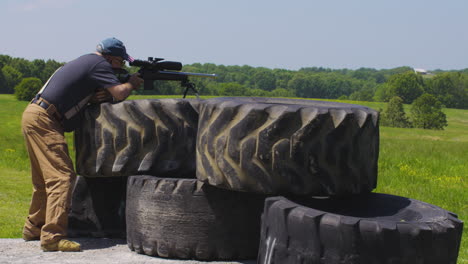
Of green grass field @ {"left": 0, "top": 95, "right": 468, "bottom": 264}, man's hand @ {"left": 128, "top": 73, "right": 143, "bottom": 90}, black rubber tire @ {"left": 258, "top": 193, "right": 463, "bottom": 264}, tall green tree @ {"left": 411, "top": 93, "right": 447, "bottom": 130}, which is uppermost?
man's hand @ {"left": 128, "top": 73, "right": 143, "bottom": 90}

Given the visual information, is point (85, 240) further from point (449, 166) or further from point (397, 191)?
point (449, 166)

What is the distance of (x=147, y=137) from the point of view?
16.4 feet

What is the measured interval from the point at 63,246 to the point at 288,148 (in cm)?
217

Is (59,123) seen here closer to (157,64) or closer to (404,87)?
(157,64)

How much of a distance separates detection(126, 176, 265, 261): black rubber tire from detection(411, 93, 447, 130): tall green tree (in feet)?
259

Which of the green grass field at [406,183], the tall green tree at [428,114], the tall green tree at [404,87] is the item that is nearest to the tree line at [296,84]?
the tall green tree at [404,87]

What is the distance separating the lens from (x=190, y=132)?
5059 millimetres

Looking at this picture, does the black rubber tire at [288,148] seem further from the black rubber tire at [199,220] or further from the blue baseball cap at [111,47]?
the blue baseball cap at [111,47]

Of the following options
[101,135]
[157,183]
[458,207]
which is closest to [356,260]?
Result: [157,183]

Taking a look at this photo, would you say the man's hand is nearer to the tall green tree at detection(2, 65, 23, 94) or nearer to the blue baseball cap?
the blue baseball cap

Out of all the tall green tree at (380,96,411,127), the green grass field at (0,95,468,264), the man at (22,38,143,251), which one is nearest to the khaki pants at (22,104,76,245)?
the man at (22,38,143,251)

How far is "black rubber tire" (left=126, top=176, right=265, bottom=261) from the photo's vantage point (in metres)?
4.68

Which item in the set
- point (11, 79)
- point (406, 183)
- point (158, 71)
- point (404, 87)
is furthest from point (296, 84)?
point (158, 71)

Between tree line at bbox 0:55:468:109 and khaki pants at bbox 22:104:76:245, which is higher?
khaki pants at bbox 22:104:76:245
